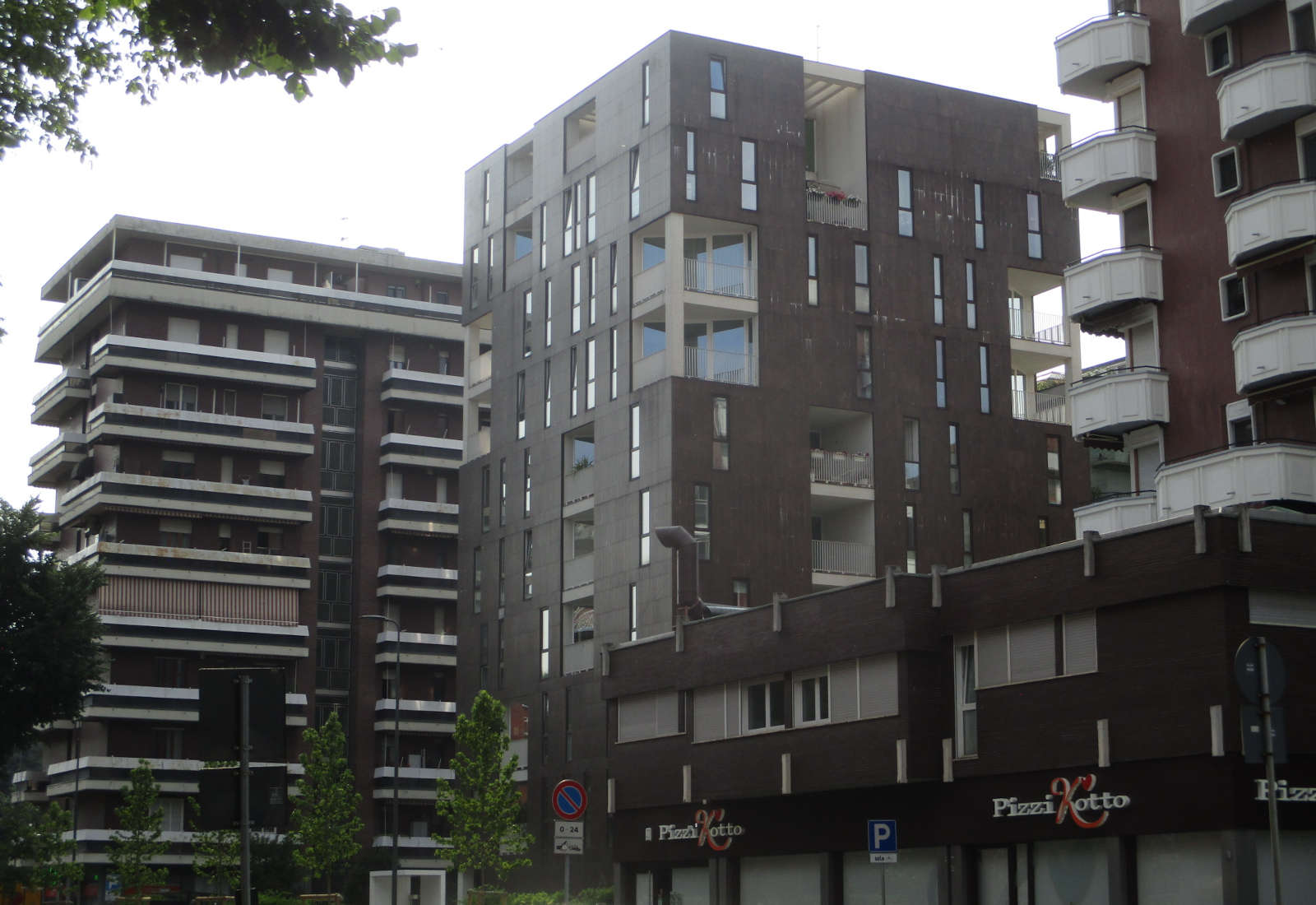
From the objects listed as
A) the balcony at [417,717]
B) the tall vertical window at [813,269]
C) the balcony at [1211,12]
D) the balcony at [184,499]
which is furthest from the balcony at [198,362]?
the balcony at [1211,12]

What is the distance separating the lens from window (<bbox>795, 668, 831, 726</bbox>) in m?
41.2

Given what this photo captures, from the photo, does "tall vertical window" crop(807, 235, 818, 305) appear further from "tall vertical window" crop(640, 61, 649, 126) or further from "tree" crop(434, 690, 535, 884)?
"tree" crop(434, 690, 535, 884)

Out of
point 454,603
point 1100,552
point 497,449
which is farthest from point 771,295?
point 454,603

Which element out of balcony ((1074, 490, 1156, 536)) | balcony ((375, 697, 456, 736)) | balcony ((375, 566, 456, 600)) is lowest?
balcony ((375, 697, 456, 736))

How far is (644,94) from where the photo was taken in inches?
2441

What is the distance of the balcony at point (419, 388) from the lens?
101 metres

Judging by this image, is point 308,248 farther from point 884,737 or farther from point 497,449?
point 884,737

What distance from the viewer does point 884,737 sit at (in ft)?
127

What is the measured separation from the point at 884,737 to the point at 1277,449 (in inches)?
410

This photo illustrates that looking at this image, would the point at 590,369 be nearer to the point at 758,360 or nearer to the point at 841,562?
the point at 758,360

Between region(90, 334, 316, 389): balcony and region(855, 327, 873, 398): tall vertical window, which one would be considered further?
region(90, 334, 316, 389): balcony

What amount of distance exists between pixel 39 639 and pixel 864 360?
29226 millimetres

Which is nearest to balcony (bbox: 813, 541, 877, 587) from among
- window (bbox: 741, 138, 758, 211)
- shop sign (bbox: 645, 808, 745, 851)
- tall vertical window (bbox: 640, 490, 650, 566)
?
tall vertical window (bbox: 640, 490, 650, 566)

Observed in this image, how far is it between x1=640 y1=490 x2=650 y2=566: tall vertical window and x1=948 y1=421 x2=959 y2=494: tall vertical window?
11009 millimetres
